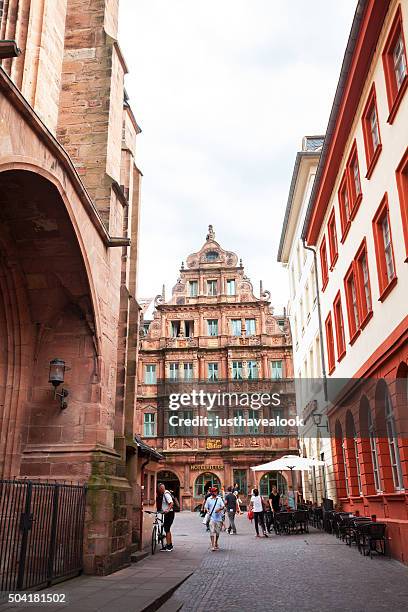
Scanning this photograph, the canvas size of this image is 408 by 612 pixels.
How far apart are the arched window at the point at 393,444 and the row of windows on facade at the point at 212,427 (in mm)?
28941

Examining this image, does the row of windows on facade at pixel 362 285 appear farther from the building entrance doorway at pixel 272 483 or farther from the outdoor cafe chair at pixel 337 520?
the building entrance doorway at pixel 272 483

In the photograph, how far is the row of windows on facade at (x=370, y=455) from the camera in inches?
510

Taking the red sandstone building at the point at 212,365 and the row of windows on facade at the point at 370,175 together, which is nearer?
the row of windows on facade at the point at 370,175

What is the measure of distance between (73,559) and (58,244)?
4.70 metres

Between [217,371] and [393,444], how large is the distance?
3059 centimetres

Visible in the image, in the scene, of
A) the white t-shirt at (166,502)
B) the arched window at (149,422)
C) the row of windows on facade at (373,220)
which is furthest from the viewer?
the arched window at (149,422)

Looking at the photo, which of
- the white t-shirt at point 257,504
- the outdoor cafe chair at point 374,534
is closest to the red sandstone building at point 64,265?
the outdoor cafe chair at point 374,534

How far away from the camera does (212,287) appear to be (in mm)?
45656

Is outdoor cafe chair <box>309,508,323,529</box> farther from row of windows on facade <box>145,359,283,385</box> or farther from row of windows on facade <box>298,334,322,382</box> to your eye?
row of windows on facade <box>145,359,283,385</box>

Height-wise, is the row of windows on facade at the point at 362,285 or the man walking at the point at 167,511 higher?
the row of windows on facade at the point at 362,285

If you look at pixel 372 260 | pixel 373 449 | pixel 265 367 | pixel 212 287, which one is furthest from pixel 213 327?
pixel 372 260

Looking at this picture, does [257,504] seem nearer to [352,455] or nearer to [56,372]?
[352,455]

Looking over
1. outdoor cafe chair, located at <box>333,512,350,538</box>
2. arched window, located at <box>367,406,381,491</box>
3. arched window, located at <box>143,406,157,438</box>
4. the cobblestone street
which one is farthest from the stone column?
the cobblestone street

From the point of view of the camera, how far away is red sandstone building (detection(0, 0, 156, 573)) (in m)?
8.72
